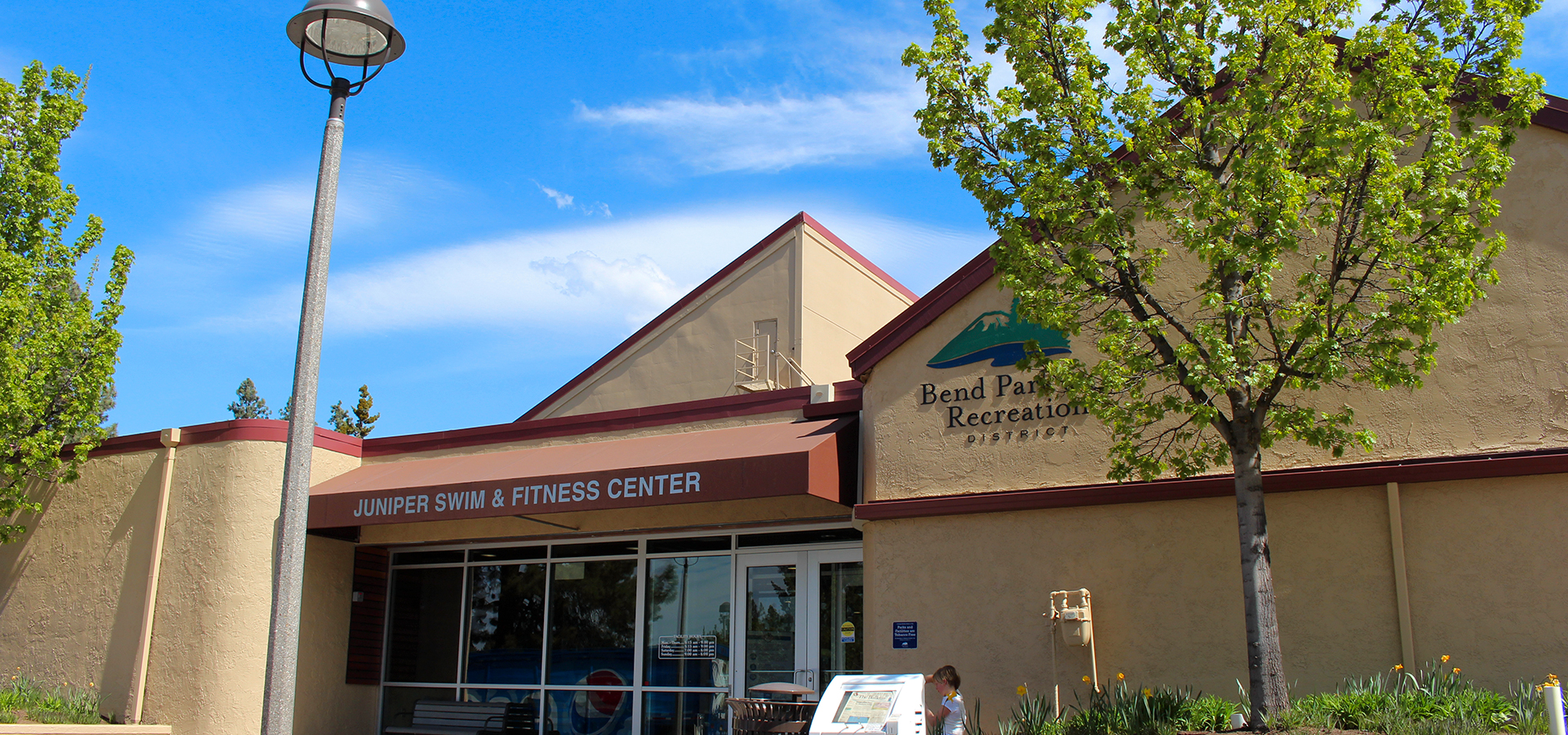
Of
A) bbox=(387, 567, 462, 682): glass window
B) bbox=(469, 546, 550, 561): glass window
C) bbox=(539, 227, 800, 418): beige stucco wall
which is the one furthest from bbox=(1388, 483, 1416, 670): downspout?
bbox=(539, 227, 800, 418): beige stucco wall

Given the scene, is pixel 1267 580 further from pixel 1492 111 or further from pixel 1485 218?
pixel 1492 111

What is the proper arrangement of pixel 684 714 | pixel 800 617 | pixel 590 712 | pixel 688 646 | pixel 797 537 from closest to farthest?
pixel 800 617
pixel 797 537
pixel 684 714
pixel 688 646
pixel 590 712

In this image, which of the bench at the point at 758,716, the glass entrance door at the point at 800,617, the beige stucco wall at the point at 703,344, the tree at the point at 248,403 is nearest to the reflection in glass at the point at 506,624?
the glass entrance door at the point at 800,617

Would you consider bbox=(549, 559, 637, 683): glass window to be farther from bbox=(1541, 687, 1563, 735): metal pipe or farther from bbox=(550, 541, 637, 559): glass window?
bbox=(1541, 687, 1563, 735): metal pipe

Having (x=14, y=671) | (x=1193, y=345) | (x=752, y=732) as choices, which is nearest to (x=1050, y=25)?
(x=1193, y=345)

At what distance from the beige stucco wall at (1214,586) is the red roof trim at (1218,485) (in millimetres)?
91

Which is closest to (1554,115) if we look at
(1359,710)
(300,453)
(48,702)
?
(1359,710)

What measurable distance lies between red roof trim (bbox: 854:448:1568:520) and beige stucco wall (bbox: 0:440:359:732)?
7.73 meters

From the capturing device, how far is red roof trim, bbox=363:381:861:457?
1314cm

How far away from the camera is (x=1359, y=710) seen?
8.02 meters

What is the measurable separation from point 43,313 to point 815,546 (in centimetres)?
1083

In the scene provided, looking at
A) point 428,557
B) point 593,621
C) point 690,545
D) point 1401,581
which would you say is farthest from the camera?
point 428,557

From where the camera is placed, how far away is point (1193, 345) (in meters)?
8.12

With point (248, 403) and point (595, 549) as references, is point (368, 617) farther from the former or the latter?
point (248, 403)
